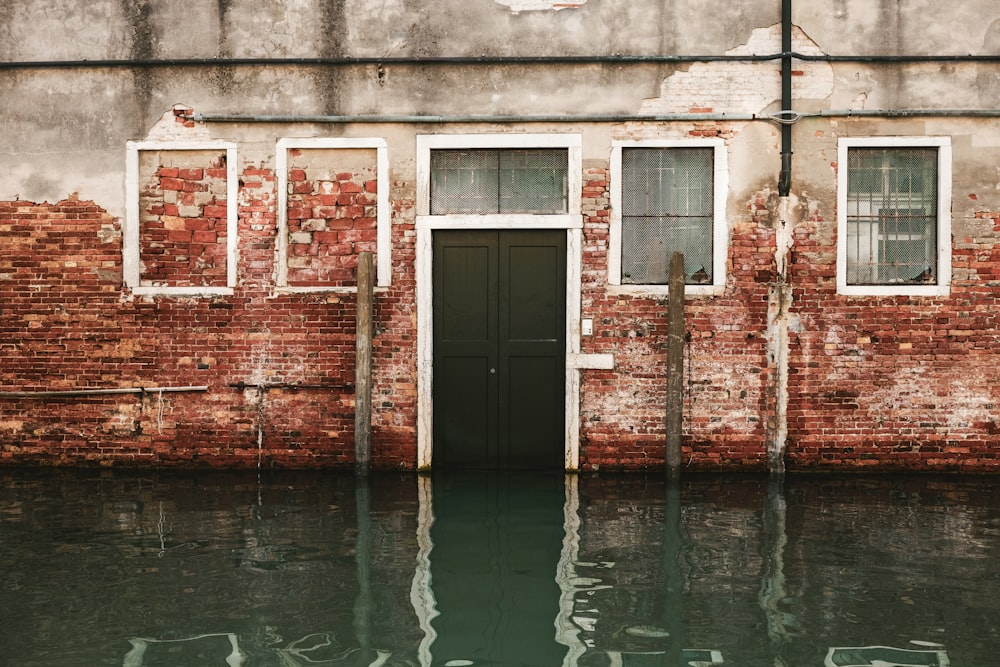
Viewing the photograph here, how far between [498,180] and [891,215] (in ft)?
10.9

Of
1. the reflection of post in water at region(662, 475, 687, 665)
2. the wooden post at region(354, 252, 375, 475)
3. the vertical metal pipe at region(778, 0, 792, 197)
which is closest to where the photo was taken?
the reflection of post in water at region(662, 475, 687, 665)

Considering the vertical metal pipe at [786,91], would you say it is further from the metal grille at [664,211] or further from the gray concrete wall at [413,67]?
the metal grille at [664,211]

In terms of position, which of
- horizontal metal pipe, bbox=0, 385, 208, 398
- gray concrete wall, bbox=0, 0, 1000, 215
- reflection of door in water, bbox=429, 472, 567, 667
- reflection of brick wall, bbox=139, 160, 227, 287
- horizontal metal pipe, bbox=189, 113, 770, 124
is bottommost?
reflection of door in water, bbox=429, 472, 567, 667

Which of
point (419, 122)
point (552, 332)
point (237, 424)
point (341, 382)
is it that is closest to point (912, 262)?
point (552, 332)

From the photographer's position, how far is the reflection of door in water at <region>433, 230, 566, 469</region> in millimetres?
8422

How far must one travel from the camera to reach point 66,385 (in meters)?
8.53

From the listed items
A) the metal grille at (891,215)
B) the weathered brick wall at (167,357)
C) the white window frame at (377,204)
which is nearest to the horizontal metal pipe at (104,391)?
the weathered brick wall at (167,357)

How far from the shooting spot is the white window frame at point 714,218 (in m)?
8.28

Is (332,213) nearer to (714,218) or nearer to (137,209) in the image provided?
(137,209)

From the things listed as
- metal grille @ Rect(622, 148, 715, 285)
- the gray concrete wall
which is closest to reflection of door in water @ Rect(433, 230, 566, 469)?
metal grille @ Rect(622, 148, 715, 285)

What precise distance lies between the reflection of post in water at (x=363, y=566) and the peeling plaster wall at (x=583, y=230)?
919 millimetres

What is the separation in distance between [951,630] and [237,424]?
5.94 meters

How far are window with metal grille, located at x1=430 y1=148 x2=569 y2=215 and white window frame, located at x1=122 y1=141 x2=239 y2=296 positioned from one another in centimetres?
170

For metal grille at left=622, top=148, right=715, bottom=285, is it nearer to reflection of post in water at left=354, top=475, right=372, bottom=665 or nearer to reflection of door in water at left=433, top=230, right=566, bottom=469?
reflection of door in water at left=433, top=230, right=566, bottom=469
